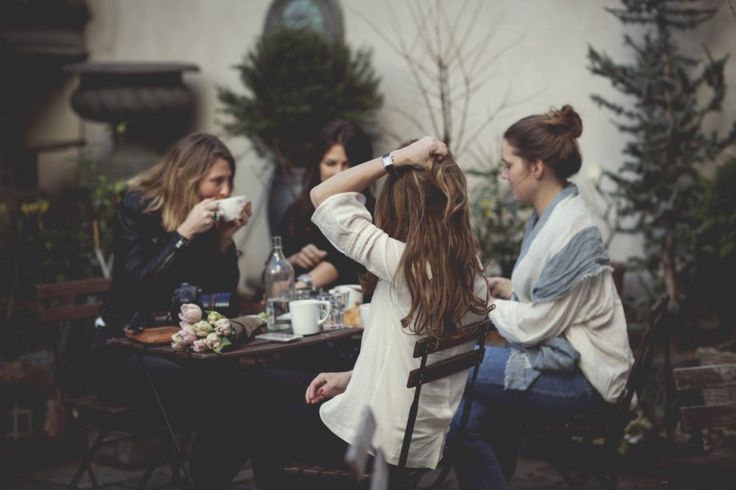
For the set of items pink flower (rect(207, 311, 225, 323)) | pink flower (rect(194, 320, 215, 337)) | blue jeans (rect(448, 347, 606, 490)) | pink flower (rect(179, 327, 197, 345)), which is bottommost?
blue jeans (rect(448, 347, 606, 490))

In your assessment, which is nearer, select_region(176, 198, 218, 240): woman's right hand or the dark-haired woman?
select_region(176, 198, 218, 240): woman's right hand

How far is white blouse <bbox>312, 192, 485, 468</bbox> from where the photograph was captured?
3.07m

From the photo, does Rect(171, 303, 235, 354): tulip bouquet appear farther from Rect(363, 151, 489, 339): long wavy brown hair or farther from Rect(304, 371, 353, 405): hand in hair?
Rect(363, 151, 489, 339): long wavy brown hair

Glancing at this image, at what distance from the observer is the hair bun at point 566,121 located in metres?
4.00

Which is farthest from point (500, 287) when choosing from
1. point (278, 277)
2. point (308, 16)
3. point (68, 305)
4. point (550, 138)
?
point (308, 16)

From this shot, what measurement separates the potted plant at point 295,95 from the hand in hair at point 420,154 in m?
3.96

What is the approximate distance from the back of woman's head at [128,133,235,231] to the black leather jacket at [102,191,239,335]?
5 cm

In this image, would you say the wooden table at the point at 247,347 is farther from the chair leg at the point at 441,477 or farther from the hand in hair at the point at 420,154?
the hand in hair at the point at 420,154

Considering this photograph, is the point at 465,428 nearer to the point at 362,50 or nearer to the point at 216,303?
the point at 216,303

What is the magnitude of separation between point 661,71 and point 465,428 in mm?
3203

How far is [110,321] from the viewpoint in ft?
14.2

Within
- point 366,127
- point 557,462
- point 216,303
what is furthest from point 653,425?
point 366,127

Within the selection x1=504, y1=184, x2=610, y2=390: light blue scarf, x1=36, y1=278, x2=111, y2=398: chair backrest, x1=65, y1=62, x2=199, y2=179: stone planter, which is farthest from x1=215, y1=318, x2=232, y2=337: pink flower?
x1=65, y1=62, x2=199, y2=179: stone planter

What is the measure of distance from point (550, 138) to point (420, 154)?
3.56ft
